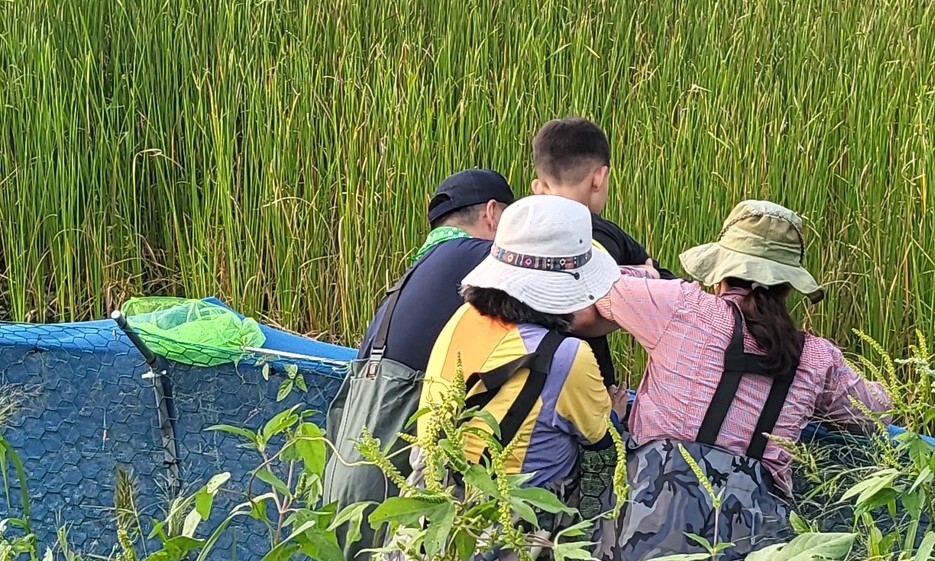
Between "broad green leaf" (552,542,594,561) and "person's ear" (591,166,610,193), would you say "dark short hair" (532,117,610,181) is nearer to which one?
"person's ear" (591,166,610,193)

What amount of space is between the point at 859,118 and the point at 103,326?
1.88m

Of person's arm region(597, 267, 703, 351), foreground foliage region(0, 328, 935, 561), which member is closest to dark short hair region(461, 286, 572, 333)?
person's arm region(597, 267, 703, 351)

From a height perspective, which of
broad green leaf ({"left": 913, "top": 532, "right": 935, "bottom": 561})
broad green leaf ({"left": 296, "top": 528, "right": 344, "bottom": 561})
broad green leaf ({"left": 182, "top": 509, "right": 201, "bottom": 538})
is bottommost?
broad green leaf ({"left": 182, "top": 509, "right": 201, "bottom": 538})

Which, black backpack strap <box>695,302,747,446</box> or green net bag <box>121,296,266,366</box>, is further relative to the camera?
green net bag <box>121,296,266,366</box>

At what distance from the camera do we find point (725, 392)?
167 cm

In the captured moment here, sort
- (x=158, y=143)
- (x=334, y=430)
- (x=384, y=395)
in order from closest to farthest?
(x=384, y=395)
(x=334, y=430)
(x=158, y=143)

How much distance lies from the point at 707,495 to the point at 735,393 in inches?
7.2

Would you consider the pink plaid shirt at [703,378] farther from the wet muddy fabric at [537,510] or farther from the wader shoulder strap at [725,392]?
the wet muddy fabric at [537,510]

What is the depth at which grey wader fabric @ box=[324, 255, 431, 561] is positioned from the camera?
177 cm

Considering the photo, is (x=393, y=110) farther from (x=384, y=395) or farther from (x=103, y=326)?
(x=384, y=395)

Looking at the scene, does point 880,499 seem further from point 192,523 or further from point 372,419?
point 372,419

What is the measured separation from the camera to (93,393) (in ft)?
6.95

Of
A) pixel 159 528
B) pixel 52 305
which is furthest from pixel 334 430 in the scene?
pixel 52 305

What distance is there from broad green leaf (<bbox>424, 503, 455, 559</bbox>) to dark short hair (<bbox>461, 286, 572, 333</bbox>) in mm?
779
